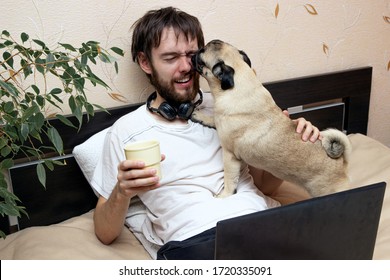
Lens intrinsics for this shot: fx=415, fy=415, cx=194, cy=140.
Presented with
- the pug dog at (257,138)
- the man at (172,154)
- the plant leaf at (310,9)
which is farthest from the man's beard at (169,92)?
the plant leaf at (310,9)

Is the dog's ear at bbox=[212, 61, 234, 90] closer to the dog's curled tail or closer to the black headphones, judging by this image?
the black headphones

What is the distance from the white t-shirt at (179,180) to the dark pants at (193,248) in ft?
0.16

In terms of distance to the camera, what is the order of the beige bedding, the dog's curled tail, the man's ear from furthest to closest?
1. the man's ear
2. the dog's curled tail
3. the beige bedding

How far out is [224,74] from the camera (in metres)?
1.28

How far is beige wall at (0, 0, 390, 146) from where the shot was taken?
4.51 feet

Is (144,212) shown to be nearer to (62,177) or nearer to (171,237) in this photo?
(171,237)

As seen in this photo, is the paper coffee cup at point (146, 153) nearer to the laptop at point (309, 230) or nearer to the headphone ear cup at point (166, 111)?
the laptop at point (309, 230)

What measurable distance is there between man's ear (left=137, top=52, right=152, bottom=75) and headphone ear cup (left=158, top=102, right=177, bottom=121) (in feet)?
0.53

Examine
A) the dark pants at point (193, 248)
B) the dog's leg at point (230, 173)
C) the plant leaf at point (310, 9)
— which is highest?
the plant leaf at point (310, 9)

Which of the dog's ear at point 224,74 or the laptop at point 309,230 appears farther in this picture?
the dog's ear at point 224,74

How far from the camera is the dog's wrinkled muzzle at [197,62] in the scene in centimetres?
131

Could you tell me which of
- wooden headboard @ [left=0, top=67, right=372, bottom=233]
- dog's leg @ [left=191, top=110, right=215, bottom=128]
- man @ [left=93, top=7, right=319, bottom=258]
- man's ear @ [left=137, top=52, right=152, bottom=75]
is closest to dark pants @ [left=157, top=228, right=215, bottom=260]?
man @ [left=93, top=7, right=319, bottom=258]

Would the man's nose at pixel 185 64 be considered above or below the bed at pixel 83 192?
above

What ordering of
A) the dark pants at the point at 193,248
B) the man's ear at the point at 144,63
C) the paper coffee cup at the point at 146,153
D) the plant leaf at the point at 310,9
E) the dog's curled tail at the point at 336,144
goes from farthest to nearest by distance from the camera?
the plant leaf at the point at 310,9 < the man's ear at the point at 144,63 < the dog's curled tail at the point at 336,144 < the dark pants at the point at 193,248 < the paper coffee cup at the point at 146,153
